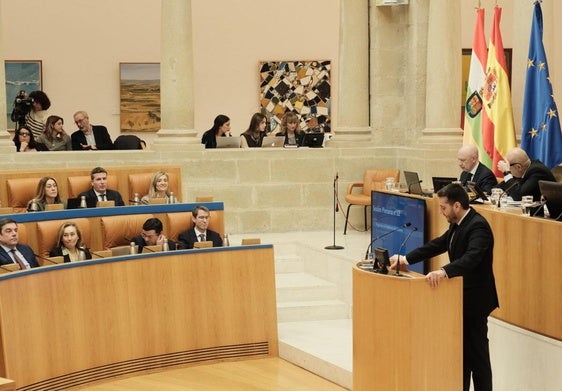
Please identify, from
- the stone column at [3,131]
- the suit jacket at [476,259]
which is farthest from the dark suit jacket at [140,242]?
the suit jacket at [476,259]

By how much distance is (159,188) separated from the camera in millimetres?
10859

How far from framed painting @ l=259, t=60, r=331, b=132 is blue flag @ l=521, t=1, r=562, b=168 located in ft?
18.1

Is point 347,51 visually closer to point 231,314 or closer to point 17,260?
point 231,314

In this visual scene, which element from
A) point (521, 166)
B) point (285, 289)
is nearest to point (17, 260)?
point (285, 289)

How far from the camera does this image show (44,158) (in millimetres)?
11938

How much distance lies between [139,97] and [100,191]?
16.0 ft

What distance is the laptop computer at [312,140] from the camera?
1300cm

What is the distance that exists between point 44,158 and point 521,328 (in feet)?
21.4

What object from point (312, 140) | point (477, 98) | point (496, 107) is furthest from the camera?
point (312, 140)

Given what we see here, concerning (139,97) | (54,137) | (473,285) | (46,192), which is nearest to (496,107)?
(46,192)

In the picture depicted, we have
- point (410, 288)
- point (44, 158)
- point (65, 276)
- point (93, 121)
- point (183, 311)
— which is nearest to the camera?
point (410, 288)

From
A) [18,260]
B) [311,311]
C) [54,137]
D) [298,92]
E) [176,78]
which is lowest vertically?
[311,311]

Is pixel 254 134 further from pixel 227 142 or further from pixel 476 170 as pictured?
pixel 476 170

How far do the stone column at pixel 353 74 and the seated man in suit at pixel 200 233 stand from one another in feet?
12.8
